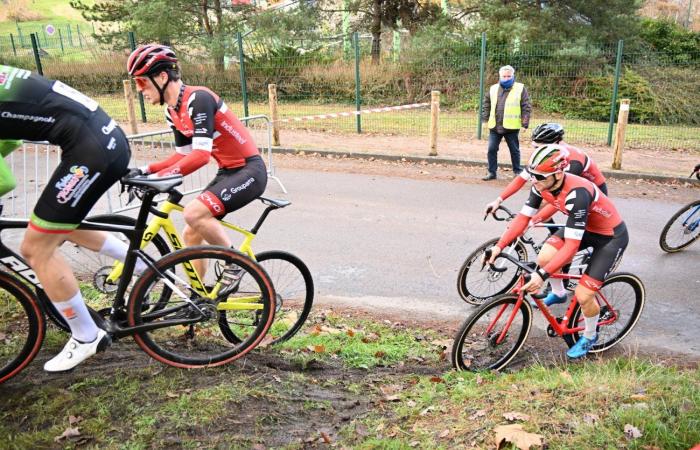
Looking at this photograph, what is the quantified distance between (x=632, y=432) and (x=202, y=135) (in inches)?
130

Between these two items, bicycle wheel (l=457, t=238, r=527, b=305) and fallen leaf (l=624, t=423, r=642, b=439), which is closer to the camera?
fallen leaf (l=624, t=423, r=642, b=439)

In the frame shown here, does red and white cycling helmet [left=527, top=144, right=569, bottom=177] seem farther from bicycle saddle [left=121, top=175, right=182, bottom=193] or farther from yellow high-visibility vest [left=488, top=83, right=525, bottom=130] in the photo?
yellow high-visibility vest [left=488, top=83, right=525, bottom=130]

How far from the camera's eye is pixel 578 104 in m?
16.6

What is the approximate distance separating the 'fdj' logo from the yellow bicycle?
625 millimetres

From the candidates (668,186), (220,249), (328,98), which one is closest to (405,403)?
(220,249)

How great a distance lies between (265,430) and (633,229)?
658 centimetres

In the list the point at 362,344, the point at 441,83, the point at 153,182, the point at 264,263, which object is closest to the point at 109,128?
the point at 153,182

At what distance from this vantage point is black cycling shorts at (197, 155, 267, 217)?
14.0 ft

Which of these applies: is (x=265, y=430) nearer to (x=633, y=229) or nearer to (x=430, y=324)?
(x=430, y=324)

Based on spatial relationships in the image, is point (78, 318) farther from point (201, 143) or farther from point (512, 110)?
point (512, 110)

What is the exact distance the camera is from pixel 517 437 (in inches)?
119

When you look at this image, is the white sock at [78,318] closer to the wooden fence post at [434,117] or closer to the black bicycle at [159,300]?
the black bicycle at [159,300]

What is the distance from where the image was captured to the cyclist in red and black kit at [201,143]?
404 cm

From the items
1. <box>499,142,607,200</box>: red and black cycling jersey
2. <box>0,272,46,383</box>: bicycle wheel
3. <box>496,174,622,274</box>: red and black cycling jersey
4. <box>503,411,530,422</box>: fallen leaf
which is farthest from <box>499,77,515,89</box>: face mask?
<box>0,272,46,383</box>: bicycle wheel
